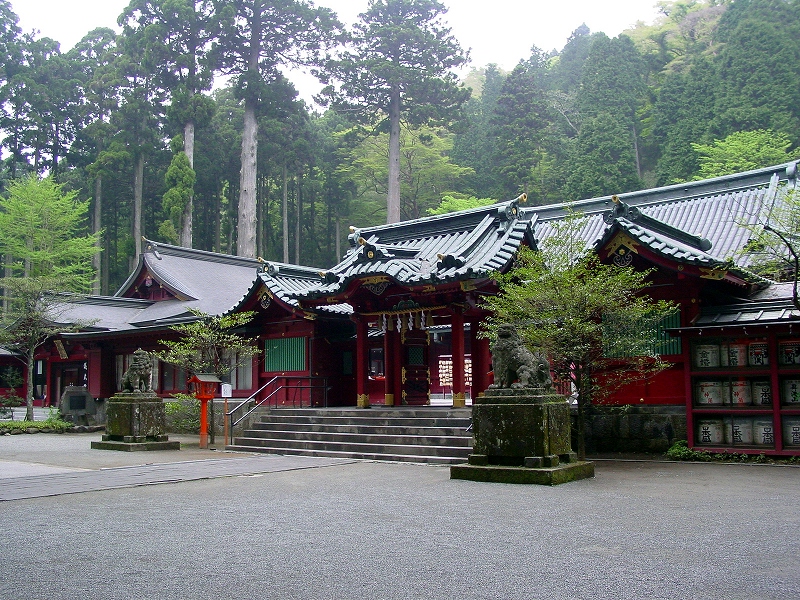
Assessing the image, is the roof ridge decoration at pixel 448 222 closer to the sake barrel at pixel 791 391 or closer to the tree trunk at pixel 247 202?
the sake barrel at pixel 791 391

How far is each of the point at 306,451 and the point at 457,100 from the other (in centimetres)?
3099

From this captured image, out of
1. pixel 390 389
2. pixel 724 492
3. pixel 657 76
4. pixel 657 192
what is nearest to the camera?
pixel 724 492

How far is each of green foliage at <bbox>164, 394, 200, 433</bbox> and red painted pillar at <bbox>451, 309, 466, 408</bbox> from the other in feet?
24.2

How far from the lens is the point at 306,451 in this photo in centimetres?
1516

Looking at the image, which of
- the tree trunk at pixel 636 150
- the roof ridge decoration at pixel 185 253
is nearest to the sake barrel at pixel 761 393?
the roof ridge decoration at pixel 185 253

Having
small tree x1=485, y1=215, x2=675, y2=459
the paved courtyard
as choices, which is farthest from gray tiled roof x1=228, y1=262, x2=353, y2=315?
the paved courtyard

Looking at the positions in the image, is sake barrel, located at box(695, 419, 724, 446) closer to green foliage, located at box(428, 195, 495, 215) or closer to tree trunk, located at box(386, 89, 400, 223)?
tree trunk, located at box(386, 89, 400, 223)

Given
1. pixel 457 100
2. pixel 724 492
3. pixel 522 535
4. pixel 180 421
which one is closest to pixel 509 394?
pixel 724 492

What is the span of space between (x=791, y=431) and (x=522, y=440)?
562cm

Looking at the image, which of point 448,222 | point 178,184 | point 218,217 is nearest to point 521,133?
point 218,217

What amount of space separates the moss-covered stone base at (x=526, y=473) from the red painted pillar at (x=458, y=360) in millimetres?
5046

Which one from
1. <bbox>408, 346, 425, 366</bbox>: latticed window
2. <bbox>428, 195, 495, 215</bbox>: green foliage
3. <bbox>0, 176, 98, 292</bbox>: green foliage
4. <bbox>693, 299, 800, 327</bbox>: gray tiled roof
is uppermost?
<bbox>428, 195, 495, 215</bbox>: green foliage

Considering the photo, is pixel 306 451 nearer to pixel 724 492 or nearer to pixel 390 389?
pixel 390 389

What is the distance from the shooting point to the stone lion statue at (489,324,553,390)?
10.7 meters
